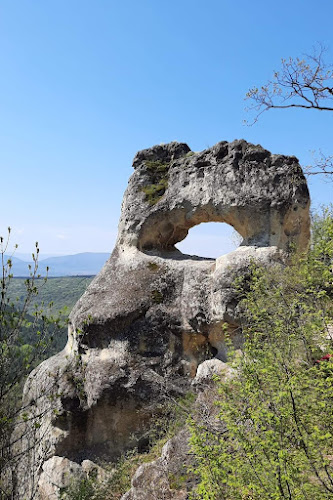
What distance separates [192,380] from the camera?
15.0 meters

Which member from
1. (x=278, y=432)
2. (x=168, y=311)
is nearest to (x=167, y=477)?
(x=278, y=432)

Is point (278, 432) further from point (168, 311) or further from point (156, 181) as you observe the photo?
point (156, 181)

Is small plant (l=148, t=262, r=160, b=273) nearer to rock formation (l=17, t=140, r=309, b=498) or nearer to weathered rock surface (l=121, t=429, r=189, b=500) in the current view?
rock formation (l=17, t=140, r=309, b=498)

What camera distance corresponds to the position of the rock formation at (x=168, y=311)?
1518 cm

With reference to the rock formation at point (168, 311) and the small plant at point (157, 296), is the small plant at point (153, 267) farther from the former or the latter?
the small plant at point (157, 296)

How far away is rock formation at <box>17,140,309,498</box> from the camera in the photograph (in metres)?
15.2

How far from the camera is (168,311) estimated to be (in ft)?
53.3

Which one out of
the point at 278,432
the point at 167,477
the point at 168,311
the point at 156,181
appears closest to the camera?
the point at 278,432

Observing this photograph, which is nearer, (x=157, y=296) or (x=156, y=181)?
(x=157, y=296)

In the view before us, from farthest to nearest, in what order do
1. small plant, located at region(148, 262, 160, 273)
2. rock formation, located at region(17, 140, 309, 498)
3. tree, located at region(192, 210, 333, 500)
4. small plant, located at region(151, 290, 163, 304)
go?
small plant, located at region(148, 262, 160, 273)
small plant, located at region(151, 290, 163, 304)
rock formation, located at region(17, 140, 309, 498)
tree, located at region(192, 210, 333, 500)

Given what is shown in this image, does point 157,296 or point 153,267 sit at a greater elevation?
point 153,267

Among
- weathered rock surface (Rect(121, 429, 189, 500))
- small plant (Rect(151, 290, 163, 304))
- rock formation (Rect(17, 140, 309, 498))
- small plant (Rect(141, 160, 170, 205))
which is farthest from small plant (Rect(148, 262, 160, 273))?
weathered rock surface (Rect(121, 429, 189, 500))

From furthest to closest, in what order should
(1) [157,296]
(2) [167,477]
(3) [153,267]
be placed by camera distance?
(3) [153,267] → (1) [157,296] → (2) [167,477]

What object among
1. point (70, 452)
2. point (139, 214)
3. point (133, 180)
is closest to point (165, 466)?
point (70, 452)
